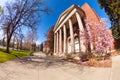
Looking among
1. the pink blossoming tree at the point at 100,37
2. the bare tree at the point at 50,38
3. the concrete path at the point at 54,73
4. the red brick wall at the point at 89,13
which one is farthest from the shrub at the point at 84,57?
the bare tree at the point at 50,38

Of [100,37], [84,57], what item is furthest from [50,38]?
[100,37]

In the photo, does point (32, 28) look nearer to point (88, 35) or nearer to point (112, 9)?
point (88, 35)

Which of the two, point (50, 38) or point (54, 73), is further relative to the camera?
point (50, 38)

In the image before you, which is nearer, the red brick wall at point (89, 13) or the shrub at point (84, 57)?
the shrub at point (84, 57)

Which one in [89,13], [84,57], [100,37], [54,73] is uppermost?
[89,13]

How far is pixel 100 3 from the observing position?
20984 millimetres

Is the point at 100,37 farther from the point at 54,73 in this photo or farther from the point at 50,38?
the point at 50,38

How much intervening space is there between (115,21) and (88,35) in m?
3.47

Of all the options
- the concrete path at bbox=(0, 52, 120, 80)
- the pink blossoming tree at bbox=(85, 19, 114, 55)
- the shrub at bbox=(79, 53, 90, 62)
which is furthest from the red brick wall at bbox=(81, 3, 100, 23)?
the concrete path at bbox=(0, 52, 120, 80)

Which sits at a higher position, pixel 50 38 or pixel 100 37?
pixel 50 38

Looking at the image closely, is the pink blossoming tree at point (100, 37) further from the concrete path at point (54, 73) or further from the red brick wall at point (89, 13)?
the concrete path at point (54, 73)

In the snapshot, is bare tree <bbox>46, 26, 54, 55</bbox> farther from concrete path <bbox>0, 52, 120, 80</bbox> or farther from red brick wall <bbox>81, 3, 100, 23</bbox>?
concrete path <bbox>0, 52, 120, 80</bbox>

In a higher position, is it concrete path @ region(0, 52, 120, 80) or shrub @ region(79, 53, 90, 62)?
shrub @ region(79, 53, 90, 62)

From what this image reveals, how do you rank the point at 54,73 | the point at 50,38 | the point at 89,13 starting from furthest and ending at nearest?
the point at 50,38 → the point at 89,13 → the point at 54,73
